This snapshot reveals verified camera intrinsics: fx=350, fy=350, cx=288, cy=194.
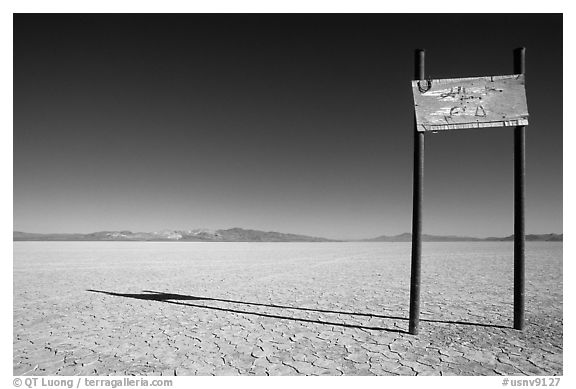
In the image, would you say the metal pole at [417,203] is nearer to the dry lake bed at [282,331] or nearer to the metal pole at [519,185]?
the dry lake bed at [282,331]

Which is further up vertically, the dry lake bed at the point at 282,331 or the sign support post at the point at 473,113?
the sign support post at the point at 473,113

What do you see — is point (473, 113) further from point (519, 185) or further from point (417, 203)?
point (417, 203)

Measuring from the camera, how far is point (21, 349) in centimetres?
457

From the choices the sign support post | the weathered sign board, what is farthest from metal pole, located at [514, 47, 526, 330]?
the weathered sign board

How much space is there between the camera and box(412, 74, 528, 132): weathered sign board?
15.1 ft

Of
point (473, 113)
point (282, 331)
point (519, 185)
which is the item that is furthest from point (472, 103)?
point (282, 331)

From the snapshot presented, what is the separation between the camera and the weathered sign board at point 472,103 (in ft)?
15.1

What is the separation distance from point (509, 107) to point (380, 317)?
3.77 meters

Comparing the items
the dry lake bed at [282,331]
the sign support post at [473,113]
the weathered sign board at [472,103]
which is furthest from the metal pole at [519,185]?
the dry lake bed at [282,331]

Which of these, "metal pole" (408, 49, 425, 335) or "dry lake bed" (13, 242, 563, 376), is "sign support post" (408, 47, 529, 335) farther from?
"dry lake bed" (13, 242, 563, 376)
